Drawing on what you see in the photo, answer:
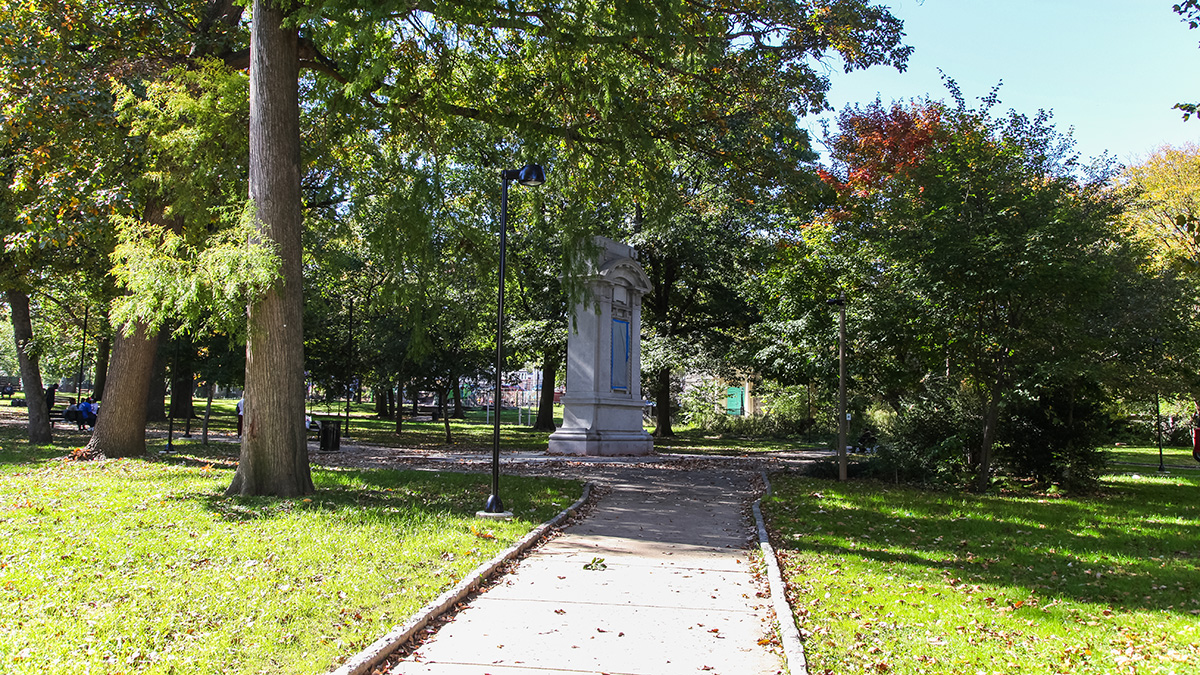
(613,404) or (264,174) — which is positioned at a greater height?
(264,174)

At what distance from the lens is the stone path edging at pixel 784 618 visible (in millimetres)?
4605

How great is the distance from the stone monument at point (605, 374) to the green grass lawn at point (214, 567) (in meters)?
8.14

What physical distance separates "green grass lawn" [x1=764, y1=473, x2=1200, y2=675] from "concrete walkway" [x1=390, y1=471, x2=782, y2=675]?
473mm

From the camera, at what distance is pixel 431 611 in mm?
5406

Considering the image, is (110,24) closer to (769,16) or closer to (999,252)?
(769,16)

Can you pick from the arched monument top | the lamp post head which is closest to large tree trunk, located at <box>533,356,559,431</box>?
the arched monument top

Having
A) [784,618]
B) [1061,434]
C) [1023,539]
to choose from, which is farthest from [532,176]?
[1061,434]

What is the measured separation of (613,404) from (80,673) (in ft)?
53.6

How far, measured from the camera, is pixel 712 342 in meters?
26.6

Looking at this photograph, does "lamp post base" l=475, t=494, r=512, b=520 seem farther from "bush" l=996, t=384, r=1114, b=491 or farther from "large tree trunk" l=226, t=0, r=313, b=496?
"bush" l=996, t=384, r=1114, b=491

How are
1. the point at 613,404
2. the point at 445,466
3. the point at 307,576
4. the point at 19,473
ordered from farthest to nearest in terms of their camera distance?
1. the point at 613,404
2. the point at 445,466
3. the point at 19,473
4. the point at 307,576


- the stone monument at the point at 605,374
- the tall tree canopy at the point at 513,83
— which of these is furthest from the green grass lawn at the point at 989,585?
the stone monument at the point at 605,374

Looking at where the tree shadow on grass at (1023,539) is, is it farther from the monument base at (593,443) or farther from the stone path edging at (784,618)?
the monument base at (593,443)

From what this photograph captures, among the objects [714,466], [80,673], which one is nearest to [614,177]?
[714,466]
